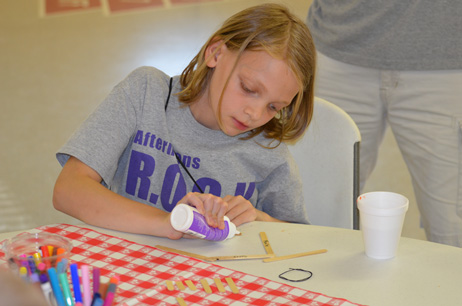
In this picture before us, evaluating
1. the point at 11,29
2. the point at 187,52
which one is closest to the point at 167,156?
the point at 187,52

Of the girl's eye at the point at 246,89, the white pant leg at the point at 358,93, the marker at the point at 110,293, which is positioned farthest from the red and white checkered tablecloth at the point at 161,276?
the white pant leg at the point at 358,93

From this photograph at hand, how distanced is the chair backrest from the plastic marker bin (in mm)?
706

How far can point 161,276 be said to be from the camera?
106 cm

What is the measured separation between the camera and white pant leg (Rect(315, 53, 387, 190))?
71.4 inches

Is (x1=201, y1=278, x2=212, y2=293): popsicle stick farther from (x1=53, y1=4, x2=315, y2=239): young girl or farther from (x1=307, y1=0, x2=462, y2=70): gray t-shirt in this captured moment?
(x1=307, y1=0, x2=462, y2=70): gray t-shirt

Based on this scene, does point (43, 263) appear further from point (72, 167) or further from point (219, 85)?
Answer: point (219, 85)

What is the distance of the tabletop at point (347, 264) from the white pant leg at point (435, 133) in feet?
2.03

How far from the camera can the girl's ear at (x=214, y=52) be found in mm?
1495

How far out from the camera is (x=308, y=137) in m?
1.63

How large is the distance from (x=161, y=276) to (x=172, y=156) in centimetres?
45

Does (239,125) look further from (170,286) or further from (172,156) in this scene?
(170,286)

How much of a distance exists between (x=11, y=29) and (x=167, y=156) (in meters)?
3.64

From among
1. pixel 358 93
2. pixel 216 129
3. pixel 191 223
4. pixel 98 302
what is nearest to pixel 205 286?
pixel 191 223

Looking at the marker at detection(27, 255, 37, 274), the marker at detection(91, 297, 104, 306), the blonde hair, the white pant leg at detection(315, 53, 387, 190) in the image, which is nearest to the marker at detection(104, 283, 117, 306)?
the marker at detection(91, 297, 104, 306)
